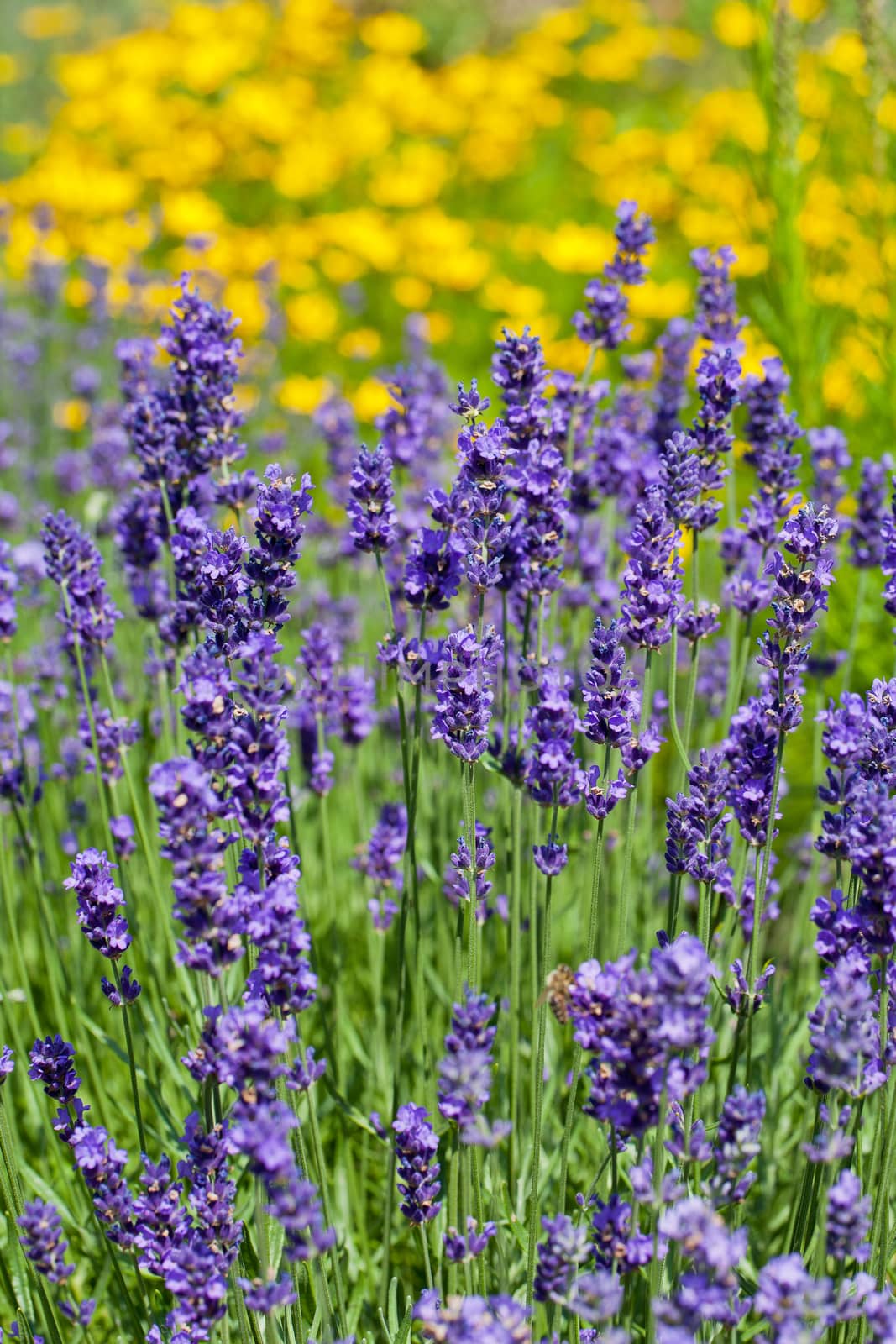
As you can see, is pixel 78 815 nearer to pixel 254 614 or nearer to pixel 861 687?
pixel 254 614

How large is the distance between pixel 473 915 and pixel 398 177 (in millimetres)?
8071

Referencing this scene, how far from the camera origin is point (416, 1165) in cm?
190

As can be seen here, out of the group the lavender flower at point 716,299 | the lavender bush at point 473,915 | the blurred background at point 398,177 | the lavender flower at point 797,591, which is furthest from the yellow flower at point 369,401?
the lavender flower at point 797,591

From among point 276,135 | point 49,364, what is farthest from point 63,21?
point 49,364

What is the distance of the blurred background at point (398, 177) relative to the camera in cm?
595

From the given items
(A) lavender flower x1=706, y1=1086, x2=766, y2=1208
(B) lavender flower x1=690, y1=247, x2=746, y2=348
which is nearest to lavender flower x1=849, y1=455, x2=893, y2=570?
(B) lavender flower x1=690, y1=247, x2=746, y2=348

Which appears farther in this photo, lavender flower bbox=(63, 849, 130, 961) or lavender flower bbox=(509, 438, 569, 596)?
lavender flower bbox=(509, 438, 569, 596)

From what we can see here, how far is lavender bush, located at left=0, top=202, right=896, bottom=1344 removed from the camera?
5.32 feet

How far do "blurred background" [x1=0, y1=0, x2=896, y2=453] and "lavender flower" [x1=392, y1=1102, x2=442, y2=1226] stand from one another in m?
3.03

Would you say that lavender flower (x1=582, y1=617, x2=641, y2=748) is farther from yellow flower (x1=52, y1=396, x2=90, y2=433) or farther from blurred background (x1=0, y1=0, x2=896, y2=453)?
yellow flower (x1=52, y1=396, x2=90, y2=433)

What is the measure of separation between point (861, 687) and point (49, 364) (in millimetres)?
4904

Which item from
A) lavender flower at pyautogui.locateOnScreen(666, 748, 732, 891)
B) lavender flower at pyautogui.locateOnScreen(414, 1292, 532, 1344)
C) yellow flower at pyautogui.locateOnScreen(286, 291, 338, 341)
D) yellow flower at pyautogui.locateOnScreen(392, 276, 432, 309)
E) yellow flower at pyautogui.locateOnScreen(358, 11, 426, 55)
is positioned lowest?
lavender flower at pyautogui.locateOnScreen(414, 1292, 532, 1344)

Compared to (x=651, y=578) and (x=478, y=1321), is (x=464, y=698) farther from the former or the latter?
(x=478, y=1321)

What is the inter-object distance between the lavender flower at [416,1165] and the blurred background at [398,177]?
9.95 feet
